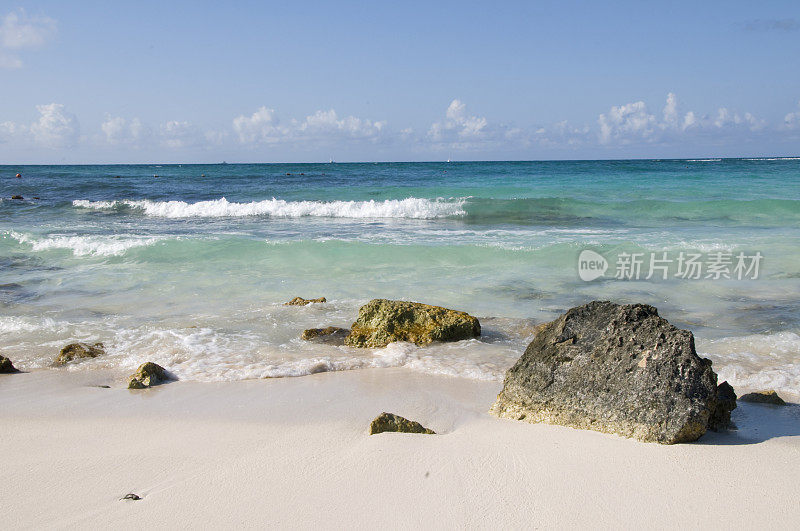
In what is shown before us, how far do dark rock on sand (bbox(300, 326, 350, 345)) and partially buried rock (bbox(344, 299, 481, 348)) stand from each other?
16cm

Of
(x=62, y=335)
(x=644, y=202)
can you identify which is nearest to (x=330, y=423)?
(x=62, y=335)

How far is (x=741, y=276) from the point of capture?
8.66 m

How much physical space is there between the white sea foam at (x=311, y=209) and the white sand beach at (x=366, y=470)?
16.5m

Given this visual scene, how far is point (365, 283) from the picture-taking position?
8.75m

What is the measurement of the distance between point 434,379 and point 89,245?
9893mm

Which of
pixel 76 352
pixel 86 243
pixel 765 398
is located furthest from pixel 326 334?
pixel 86 243

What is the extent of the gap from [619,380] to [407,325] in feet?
8.89

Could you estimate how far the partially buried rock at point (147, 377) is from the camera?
4.60m

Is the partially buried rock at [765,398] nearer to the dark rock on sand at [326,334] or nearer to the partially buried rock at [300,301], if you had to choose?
the dark rock on sand at [326,334]

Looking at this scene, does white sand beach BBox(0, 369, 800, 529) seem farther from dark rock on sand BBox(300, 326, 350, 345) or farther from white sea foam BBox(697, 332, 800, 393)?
dark rock on sand BBox(300, 326, 350, 345)

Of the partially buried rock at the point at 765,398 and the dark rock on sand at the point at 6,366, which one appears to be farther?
the dark rock on sand at the point at 6,366

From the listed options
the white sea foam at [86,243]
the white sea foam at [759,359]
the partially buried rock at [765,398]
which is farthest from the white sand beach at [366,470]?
the white sea foam at [86,243]

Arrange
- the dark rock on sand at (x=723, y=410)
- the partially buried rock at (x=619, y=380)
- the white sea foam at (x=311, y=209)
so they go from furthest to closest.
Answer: the white sea foam at (x=311, y=209) < the dark rock on sand at (x=723, y=410) < the partially buried rock at (x=619, y=380)

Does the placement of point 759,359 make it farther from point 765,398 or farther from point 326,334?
point 326,334
